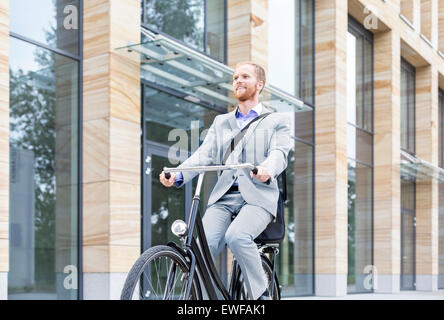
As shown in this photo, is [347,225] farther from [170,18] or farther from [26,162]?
[26,162]

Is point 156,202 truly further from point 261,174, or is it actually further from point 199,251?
point 261,174

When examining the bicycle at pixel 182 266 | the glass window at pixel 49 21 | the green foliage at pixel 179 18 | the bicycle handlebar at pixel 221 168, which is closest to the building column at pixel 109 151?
the glass window at pixel 49 21

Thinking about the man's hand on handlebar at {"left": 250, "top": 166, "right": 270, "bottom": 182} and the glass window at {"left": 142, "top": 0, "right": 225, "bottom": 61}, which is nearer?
the man's hand on handlebar at {"left": 250, "top": 166, "right": 270, "bottom": 182}

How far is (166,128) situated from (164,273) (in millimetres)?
6869

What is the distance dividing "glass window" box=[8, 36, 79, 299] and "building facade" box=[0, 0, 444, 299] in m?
0.02

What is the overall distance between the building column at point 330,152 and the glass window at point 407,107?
6216mm

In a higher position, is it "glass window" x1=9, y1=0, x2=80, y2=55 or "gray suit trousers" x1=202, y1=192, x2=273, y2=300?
"glass window" x1=9, y1=0, x2=80, y2=55

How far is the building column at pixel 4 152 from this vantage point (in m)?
6.80

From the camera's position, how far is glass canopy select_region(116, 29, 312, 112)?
8.61 metres

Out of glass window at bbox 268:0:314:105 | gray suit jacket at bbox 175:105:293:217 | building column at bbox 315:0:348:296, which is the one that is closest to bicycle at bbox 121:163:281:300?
gray suit jacket at bbox 175:105:293:217

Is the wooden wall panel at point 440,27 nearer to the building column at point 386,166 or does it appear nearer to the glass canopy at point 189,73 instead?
the building column at point 386,166

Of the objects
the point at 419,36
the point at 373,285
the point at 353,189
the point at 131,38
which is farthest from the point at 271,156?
the point at 419,36

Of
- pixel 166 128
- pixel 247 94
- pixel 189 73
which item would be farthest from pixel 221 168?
pixel 166 128

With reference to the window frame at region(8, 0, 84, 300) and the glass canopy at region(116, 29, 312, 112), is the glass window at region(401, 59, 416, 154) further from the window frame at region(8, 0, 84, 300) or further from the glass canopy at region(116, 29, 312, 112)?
the window frame at region(8, 0, 84, 300)
